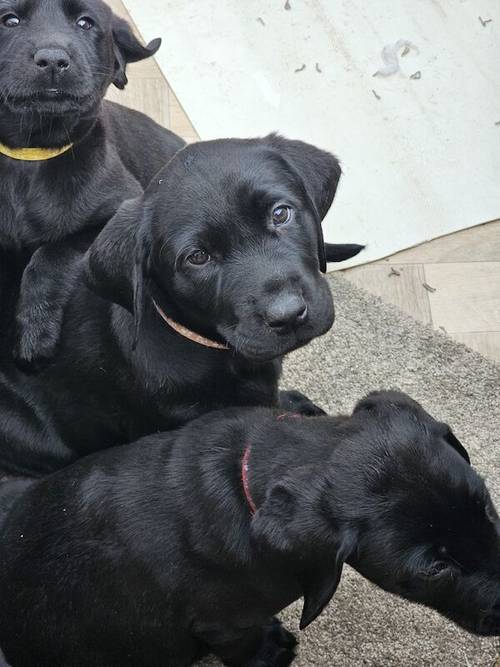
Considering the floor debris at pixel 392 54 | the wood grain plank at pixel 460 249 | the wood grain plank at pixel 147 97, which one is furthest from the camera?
the floor debris at pixel 392 54

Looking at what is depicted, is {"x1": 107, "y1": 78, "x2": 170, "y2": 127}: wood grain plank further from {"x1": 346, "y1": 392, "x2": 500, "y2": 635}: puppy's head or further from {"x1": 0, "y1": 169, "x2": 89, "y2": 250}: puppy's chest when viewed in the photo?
{"x1": 346, "y1": 392, "x2": 500, "y2": 635}: puppy's head

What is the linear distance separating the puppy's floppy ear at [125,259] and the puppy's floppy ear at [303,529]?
25.1 inches

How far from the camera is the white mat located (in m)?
4.35

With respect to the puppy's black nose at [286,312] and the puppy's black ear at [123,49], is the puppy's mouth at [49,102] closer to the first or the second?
the puppy's black ear at [123,49]

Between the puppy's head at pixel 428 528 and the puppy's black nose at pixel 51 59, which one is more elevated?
the puppy's black nose at pixel 51 59

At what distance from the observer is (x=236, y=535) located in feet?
8.42

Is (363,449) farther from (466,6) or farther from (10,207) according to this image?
(466,6)

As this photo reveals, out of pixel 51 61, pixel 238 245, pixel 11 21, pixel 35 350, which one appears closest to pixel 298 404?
pixel 35 350

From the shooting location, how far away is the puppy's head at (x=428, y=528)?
2.31 meters

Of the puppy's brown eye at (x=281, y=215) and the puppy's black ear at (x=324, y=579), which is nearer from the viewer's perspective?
the puppy's black ear at (x=324, y=579)

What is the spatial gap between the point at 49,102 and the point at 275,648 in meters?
1.76

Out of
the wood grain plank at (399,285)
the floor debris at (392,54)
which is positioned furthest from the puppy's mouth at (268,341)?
the floor debris at (392,54)

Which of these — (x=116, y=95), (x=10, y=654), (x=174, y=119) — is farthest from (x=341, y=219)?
(x=10, y=654)

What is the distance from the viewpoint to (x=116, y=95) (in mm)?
4598
